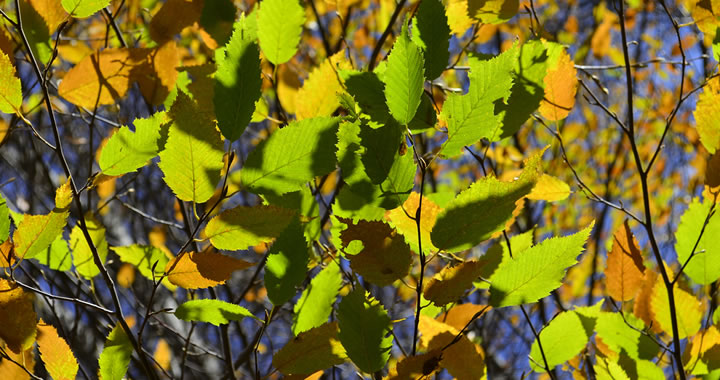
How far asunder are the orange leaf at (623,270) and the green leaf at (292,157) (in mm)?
398

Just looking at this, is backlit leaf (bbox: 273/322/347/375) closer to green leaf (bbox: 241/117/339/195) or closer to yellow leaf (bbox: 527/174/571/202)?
green leaf (bbox: 241/117/339/195)

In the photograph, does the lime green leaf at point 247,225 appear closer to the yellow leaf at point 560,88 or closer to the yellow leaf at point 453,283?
the yellow leaf at point 453,283

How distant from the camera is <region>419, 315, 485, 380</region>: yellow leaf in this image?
54 centimetres

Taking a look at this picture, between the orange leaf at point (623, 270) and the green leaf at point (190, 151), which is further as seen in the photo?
the orange leaf at point (623, 270)

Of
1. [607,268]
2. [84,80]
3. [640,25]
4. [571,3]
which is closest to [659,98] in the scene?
[640,25]

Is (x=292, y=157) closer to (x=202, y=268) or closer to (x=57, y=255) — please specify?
(x=202, y=268)

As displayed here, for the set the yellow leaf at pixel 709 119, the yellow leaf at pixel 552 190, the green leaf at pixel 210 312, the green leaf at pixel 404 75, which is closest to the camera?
the green leaf at pixel 404 75

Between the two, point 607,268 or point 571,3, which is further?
point 571,3

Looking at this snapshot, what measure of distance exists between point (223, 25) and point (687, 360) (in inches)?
26.1

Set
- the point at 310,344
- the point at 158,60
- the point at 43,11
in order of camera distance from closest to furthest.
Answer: the point at 310,344, the point at 43,11, the point at 158,60

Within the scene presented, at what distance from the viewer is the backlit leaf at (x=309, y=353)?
52cm

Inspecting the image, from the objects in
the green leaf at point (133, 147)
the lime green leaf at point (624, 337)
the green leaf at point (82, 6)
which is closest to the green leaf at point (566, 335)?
the lime green leaf at point (624, 337)

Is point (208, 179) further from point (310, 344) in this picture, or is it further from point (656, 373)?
point (656, 373)

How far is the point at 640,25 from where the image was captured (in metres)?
3.42
